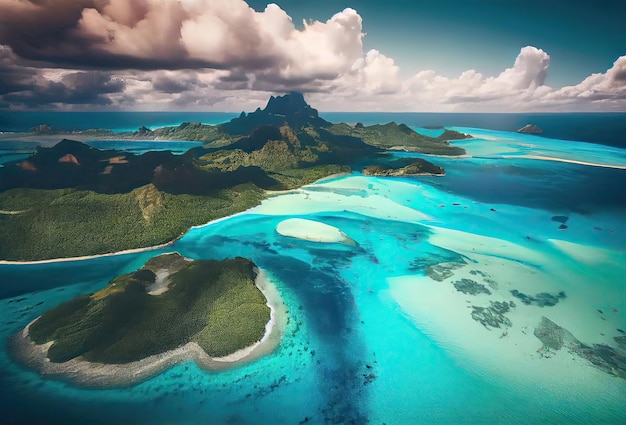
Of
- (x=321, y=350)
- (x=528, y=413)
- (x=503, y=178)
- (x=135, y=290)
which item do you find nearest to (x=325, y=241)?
(x=321, y=350)

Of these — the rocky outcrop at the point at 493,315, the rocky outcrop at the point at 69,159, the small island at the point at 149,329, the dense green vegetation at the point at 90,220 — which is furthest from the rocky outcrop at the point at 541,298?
the rocky outcrop at the point at 69,159

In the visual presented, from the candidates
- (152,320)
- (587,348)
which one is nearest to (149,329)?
(152,320)

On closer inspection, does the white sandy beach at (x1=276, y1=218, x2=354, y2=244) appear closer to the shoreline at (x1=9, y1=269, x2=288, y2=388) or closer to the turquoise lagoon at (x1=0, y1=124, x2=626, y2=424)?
the turquoise lagoon at (x1=0, y1=124, x2=626, y2=424)

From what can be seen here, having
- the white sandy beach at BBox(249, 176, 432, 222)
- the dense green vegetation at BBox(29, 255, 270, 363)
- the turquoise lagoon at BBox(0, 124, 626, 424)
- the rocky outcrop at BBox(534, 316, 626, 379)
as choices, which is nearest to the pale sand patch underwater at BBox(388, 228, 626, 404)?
the turquoise lagoon at BBox(0, 124, 626, 424)

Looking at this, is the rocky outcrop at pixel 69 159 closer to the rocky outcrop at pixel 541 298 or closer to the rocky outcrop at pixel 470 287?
the rocky outcrop at pixel 470 287

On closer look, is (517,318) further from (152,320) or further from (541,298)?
(152,320)

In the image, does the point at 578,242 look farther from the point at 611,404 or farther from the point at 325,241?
the point at 325,241
